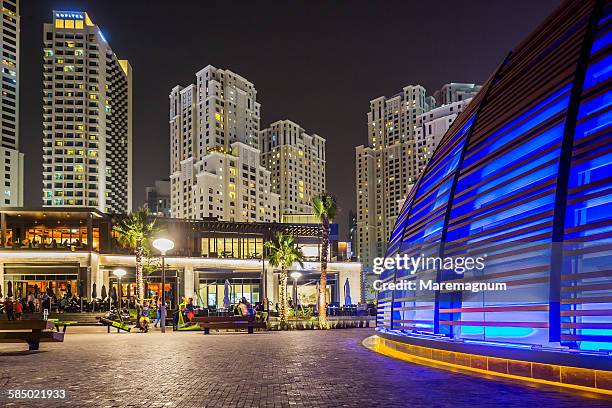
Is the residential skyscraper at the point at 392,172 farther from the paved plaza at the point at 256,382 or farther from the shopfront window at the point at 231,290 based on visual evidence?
the paved plaza at the point at 256,382

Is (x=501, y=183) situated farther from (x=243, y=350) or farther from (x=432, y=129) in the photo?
(x=432, y=129)

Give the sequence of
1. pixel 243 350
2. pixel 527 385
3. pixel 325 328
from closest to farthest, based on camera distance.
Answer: pixel 527 385 → pixel 243 350 → pixel 325 328

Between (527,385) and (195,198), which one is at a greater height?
(195,198)

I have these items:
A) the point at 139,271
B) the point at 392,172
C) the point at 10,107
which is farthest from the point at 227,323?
the point at 392,172

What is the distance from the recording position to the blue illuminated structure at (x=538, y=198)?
9555 millimetres

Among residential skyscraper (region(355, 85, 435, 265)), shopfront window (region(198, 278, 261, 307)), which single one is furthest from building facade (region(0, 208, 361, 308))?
residential skyscraper (region(355, 85, 435, 265))

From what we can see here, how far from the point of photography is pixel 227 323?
28547 mm

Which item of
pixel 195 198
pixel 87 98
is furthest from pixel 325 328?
pixel 87 98

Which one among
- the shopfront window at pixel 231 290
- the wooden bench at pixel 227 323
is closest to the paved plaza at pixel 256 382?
the wooden bench at pixel 227 323

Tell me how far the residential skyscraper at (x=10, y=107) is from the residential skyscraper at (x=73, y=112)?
943cm

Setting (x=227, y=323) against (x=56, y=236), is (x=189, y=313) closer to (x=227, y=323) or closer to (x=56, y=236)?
(x=227, y=323)

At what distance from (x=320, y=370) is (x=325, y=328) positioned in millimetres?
20570

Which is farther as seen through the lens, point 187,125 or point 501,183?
point 187,125

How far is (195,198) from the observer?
148125 millimetres
